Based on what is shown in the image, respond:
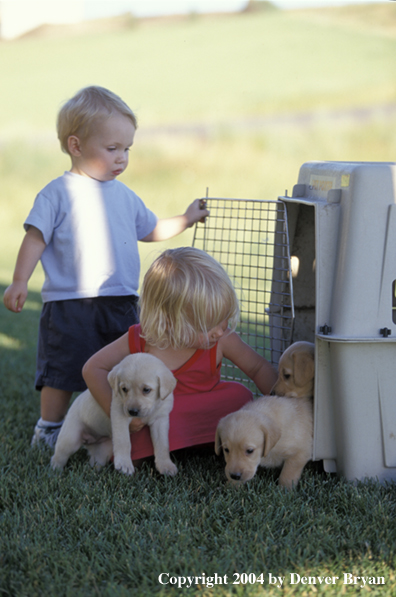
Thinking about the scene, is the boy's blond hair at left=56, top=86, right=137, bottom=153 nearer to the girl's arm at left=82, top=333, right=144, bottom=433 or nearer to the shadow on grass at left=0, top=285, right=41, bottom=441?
the girl's arm at left=82, top=333, right=144, bottom=433

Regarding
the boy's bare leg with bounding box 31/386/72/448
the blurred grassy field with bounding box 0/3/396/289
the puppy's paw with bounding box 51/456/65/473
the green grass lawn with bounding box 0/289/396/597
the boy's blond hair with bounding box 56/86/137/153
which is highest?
the blurred grassy field with bounding box 0/3/396/289

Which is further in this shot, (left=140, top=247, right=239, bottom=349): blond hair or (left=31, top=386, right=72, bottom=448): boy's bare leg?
(left=31, top=386, right=72, bottom=448): boy's bare leg

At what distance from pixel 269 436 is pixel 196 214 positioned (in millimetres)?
1355

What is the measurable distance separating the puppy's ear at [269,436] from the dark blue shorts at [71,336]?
112 cm

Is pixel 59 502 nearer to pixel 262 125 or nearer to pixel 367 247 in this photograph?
pixel 367 247

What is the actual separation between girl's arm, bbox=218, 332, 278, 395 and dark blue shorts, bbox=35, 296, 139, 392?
68 cm

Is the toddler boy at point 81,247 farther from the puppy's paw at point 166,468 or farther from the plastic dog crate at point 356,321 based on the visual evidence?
the plastic dog crate at point 356,321

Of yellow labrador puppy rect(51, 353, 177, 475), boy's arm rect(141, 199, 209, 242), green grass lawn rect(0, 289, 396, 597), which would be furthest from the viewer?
boy's arm rect(141, 199, 209, 242)

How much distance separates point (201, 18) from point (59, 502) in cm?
2256

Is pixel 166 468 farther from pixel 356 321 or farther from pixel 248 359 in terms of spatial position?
pixel 356 321

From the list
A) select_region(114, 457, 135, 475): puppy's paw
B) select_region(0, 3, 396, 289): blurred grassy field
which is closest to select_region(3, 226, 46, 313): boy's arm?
select_region(114, 457, 135, 475): puppy's paw

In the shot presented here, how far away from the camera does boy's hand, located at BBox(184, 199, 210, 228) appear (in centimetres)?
323

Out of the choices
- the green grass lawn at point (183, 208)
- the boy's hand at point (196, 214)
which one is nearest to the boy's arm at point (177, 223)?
the boy's hand at point (196, 214)

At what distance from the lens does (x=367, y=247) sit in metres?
2.28
